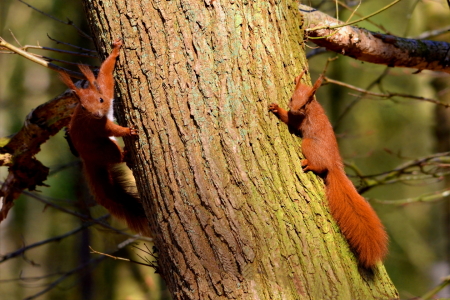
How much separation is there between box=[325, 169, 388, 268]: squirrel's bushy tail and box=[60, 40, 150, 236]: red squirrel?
1343 millimetres

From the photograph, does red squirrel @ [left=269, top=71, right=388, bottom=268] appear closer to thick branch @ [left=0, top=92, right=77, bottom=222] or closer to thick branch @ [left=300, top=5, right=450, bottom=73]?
thick branch @ [left=300, top=5, right=450, bottom=73]

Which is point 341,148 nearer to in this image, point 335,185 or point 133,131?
point 335,185

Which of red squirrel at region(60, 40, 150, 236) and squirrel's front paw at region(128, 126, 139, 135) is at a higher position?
red squirrel at region(60, 40, 150, 236)

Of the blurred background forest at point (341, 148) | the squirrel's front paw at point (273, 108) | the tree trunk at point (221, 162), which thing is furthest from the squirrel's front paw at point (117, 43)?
the blurred background forest at point (341, 148)

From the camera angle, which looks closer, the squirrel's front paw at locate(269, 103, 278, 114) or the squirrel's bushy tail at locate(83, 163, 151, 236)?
the squirrel's front paw at locate(269, 103, 278, 114)

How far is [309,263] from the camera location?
1907 mm

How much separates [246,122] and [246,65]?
0.91 ft

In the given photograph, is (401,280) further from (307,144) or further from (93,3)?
(93,3)

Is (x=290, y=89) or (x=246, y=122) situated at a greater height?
(x=290, y=89)

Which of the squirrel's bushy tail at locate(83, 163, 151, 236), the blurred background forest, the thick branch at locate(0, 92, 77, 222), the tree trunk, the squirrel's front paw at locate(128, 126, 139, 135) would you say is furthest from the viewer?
the blurred background forest

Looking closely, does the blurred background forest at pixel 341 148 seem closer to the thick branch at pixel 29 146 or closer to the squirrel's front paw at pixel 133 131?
the thick branch at pixel 29 146

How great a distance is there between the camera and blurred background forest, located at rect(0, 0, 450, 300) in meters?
5.88

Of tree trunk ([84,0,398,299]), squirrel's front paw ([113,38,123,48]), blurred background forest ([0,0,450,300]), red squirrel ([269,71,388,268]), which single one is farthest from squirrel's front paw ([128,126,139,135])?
blurred background forest ([0,0,450,300])

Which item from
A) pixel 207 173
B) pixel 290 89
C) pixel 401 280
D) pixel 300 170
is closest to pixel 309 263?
pixel 300 170
